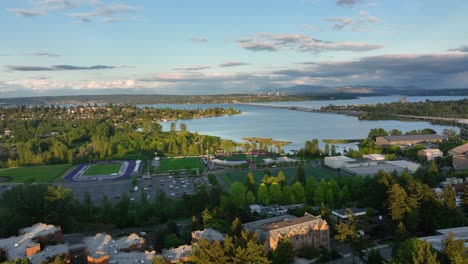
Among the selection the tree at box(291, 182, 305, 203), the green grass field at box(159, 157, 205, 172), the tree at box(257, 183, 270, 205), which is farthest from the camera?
the green grass field at box(159, 157, 205, 172)

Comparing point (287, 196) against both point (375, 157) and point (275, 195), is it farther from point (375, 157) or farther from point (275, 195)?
point (375, 157)

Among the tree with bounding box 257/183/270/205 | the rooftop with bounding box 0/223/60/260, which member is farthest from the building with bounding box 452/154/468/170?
the rooftop with bounding box 0/223/60/260

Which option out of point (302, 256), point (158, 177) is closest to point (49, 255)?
point (302, 256)

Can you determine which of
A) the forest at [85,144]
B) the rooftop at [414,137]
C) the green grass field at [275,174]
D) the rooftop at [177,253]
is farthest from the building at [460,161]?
the rooftop at [177,253]

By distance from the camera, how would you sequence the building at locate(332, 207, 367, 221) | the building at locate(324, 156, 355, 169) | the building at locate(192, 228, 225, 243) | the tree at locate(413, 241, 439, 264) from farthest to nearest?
the building at locate(324, 156, 355, 169) < the building at locate(332, 207, 367, 221) < the building at locate(192, 228, 225, 243) < the tree at locate(413, 241, 439, 264)

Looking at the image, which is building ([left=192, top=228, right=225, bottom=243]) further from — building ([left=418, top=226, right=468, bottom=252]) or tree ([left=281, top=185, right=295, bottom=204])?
tree ([left=281, top=185, right=295, bottom=204])

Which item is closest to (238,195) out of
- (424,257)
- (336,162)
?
(424,257)
